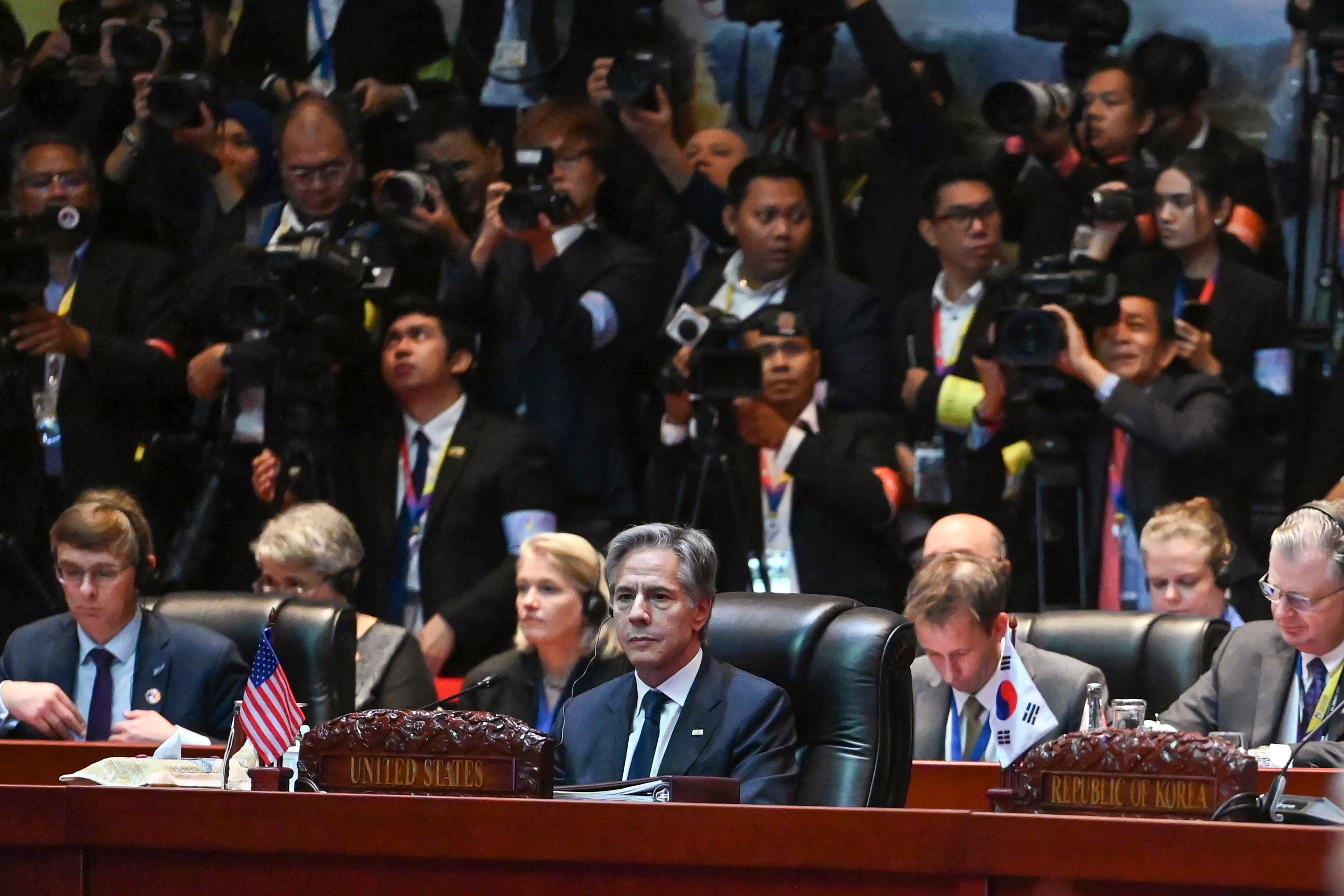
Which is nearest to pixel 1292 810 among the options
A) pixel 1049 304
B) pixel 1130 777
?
pixel 1130 777

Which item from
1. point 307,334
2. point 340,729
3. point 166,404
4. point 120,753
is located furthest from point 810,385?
point 340,729

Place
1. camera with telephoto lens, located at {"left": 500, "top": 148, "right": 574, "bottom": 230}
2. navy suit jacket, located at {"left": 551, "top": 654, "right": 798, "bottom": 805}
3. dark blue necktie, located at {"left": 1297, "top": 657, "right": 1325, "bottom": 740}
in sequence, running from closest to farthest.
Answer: navy suit jacket, located at {"left": 551, "top": 654, "right": 798, "bottom": 805} < dark blue necktie, located at {"left": 1297, "top": 657, "right": 1325, "bottom": 740} < camera with telephoto lens, located at {"left": 500, "top": 148, "right": 574, "bottom": 230}

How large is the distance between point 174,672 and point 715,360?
2072mm

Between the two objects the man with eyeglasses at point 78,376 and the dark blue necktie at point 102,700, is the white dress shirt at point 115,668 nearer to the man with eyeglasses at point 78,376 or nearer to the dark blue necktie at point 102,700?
the dark blue necktie at point 102,700

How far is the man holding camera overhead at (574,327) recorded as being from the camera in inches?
243

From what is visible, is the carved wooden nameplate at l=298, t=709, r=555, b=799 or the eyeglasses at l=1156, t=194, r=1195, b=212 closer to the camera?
the carved wooden nameplate at l=298, t=709, r=555, b=799

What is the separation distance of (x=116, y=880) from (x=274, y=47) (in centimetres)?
497

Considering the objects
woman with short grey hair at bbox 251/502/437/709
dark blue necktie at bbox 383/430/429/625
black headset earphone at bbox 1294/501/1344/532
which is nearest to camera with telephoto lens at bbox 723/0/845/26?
dark blue necktie at bbox 383/430/429/625

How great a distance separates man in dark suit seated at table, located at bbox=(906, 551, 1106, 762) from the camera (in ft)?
13.5

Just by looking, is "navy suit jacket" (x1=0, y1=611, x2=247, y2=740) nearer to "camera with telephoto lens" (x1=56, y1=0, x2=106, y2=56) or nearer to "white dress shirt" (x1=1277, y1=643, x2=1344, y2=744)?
"white dress shirt" (x1=1277, y1=643, x2=1344, y2=744)

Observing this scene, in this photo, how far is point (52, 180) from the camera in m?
6.72

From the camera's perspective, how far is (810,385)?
6000mm

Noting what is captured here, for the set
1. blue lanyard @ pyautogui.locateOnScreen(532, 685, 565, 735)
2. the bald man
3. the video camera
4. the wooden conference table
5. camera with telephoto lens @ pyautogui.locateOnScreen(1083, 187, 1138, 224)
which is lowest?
blue lanyard @ pyautogui.locateOnScreen(532, 685, 565, 735)

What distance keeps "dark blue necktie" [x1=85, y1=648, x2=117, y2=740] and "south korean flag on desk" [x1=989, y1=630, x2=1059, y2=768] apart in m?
1.93
